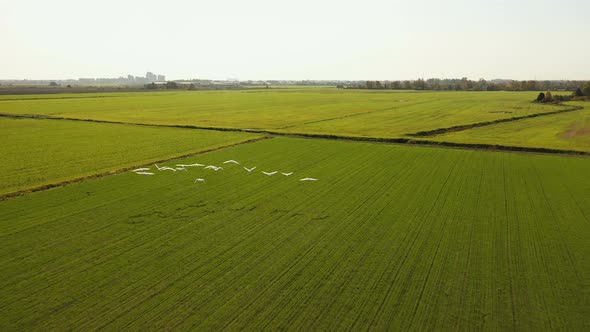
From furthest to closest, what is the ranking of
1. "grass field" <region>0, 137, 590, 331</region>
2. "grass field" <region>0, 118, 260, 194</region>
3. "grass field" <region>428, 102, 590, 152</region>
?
1. "grass field" <region>428, 102, 590, 152</region>
2. "grass field" <region>0, 118, 260, 194</region>
3. "grass field" <region>0, 137, 590, 331</region>

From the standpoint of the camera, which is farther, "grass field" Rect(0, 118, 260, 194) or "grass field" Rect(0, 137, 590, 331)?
"grass field" Rect(0, 118, 260, 194)

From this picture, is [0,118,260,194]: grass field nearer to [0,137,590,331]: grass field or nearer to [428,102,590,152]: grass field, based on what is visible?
[0,137,590,331]: grass field

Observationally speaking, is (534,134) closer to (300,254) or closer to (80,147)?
(300,254)

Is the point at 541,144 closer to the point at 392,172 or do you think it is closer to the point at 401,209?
the point at 392,172

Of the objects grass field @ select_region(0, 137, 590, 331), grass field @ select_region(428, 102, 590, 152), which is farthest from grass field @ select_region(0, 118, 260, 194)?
grass field @ select_region(428, 102, 590, 152)

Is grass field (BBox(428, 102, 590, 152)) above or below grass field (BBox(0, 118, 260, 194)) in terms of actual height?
above

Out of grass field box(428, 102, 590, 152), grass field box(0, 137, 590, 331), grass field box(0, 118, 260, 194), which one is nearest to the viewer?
grass field box(0, 137, 590, 331)
